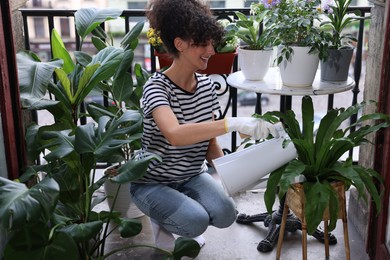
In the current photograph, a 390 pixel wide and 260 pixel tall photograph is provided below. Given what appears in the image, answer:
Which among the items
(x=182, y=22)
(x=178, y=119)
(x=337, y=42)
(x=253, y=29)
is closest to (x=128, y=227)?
(x=178, y=119)

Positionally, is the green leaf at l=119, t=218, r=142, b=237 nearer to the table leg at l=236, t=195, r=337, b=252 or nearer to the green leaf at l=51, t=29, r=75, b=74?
the table leg at l=236, t=195, r=337, b=252

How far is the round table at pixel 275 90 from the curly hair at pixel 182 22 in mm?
297

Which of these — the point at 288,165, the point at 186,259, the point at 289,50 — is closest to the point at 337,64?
the point at 289,50

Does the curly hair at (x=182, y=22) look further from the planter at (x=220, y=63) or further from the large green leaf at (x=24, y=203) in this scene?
the large green leaf at (x=24, y=203)

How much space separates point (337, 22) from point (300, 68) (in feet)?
0.90

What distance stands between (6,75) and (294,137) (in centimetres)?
111

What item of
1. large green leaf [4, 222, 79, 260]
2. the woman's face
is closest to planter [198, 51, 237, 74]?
the woman's face

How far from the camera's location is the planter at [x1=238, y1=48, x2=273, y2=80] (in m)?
2.42

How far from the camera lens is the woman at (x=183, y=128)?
6.77 feet

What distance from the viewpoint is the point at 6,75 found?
6.46 ft

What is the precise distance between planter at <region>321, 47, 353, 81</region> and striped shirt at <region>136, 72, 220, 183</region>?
515mm

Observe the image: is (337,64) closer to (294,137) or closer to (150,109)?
(294,137)

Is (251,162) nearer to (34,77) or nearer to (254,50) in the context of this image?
(254,50)

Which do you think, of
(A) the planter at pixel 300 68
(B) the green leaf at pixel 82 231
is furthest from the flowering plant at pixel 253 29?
(B) the green leaf at pixel 82 231
